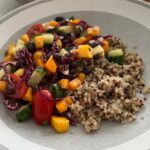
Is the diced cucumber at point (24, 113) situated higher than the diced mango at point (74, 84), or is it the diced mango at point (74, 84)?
the diced mango at point (74, 84)

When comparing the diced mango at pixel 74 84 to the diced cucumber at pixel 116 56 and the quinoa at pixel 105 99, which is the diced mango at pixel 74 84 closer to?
the quinoa at pixel 105 99

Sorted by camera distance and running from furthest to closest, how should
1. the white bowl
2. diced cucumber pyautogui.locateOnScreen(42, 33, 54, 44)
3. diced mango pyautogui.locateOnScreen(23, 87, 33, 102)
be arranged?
diced cucumber pyautogui.locateOnScreen(42, 33, 54, 44)
diced mango pyautogui.locateOnScreen(23, 87, 33, 102)
the white bowl

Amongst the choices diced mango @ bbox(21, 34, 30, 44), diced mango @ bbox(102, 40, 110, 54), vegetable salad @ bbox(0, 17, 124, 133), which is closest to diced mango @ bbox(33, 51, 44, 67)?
vegetable salad @ bbox(0, 17, 124, 133)

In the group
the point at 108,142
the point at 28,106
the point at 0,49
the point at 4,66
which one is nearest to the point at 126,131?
the point at 108,142

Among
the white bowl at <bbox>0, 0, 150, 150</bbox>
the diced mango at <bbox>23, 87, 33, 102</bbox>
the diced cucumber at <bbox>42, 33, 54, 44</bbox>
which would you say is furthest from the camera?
the diced cucumber at <bbox>42, 33, 54, 44</bbox>

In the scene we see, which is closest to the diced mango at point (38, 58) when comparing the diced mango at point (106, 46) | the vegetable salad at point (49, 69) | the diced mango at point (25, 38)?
the vegetable salad at point (49, 69)

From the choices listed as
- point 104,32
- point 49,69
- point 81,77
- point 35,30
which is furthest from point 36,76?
point 104,32

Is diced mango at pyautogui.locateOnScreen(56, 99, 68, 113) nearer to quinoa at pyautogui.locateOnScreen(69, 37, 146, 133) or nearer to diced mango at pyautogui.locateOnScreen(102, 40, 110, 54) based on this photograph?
quinoa at pyautogui.locateOnScreen(69, 37, 146, 133)
